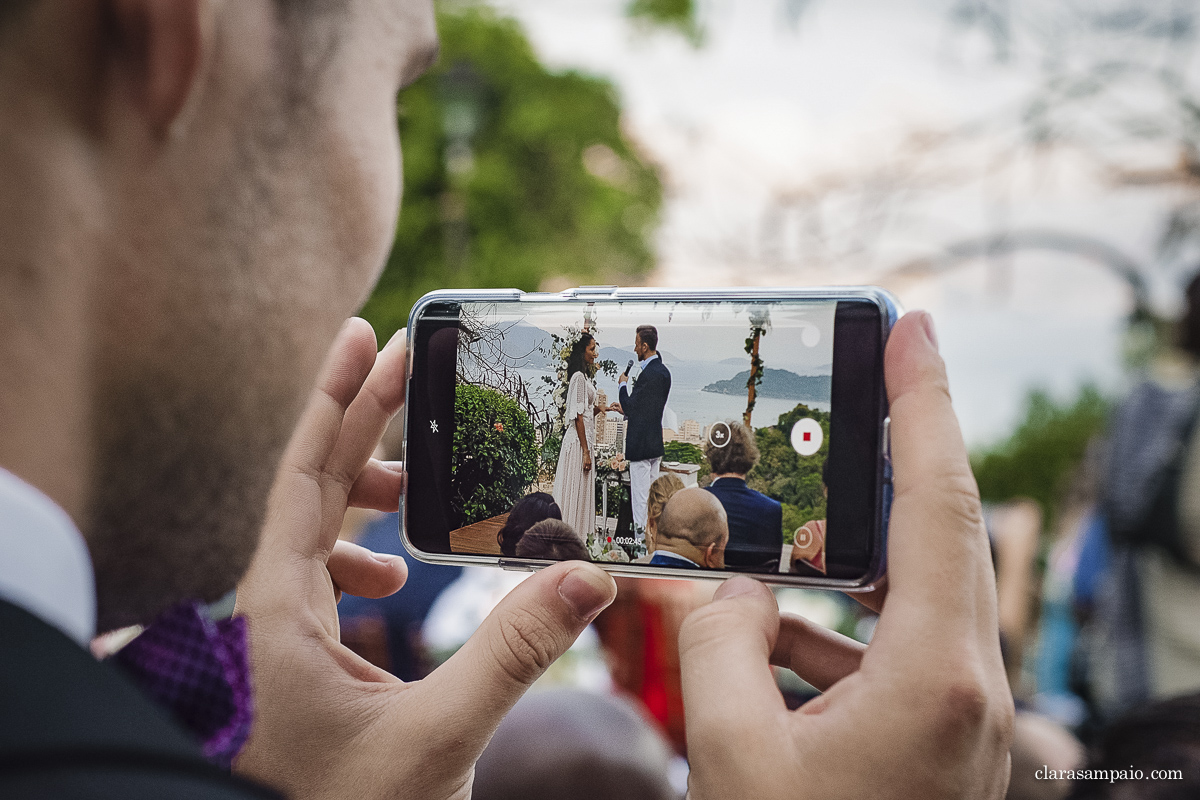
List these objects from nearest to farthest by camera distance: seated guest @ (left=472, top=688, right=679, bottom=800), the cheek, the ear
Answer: the ear < the cheek < seated guest @ (left=472, top=688, right=679, bottom=800)

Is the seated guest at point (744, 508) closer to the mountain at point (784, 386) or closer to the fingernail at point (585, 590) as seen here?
the mountain at point (784, 386)

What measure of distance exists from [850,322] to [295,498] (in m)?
0.76

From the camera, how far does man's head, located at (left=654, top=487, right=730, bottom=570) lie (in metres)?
1.04

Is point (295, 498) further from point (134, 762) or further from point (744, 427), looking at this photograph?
point (134, 762)

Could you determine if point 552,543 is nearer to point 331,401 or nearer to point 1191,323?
point 331,401

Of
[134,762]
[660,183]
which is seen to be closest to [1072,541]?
[660,183]

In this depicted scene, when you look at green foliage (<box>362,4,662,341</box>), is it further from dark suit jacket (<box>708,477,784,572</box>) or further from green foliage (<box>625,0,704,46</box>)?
dark suit jacket (<box>708,477,784,572</box>)

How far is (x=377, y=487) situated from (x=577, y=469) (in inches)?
13.5

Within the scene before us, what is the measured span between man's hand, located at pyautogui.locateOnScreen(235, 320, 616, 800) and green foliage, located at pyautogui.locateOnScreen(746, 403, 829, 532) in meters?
0.24

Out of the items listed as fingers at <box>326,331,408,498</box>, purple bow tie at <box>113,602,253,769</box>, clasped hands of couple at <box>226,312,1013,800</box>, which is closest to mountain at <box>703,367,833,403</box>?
clasped hands of couple at <box>226,312,1013,800</box>

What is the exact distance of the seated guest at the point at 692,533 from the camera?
1.04m

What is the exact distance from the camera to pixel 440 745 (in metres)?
0.91

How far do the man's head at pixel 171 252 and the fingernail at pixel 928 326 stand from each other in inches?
24.0

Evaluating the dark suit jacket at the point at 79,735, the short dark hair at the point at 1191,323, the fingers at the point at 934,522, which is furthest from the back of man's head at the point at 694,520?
the short dark hair at the point at 1191,323
